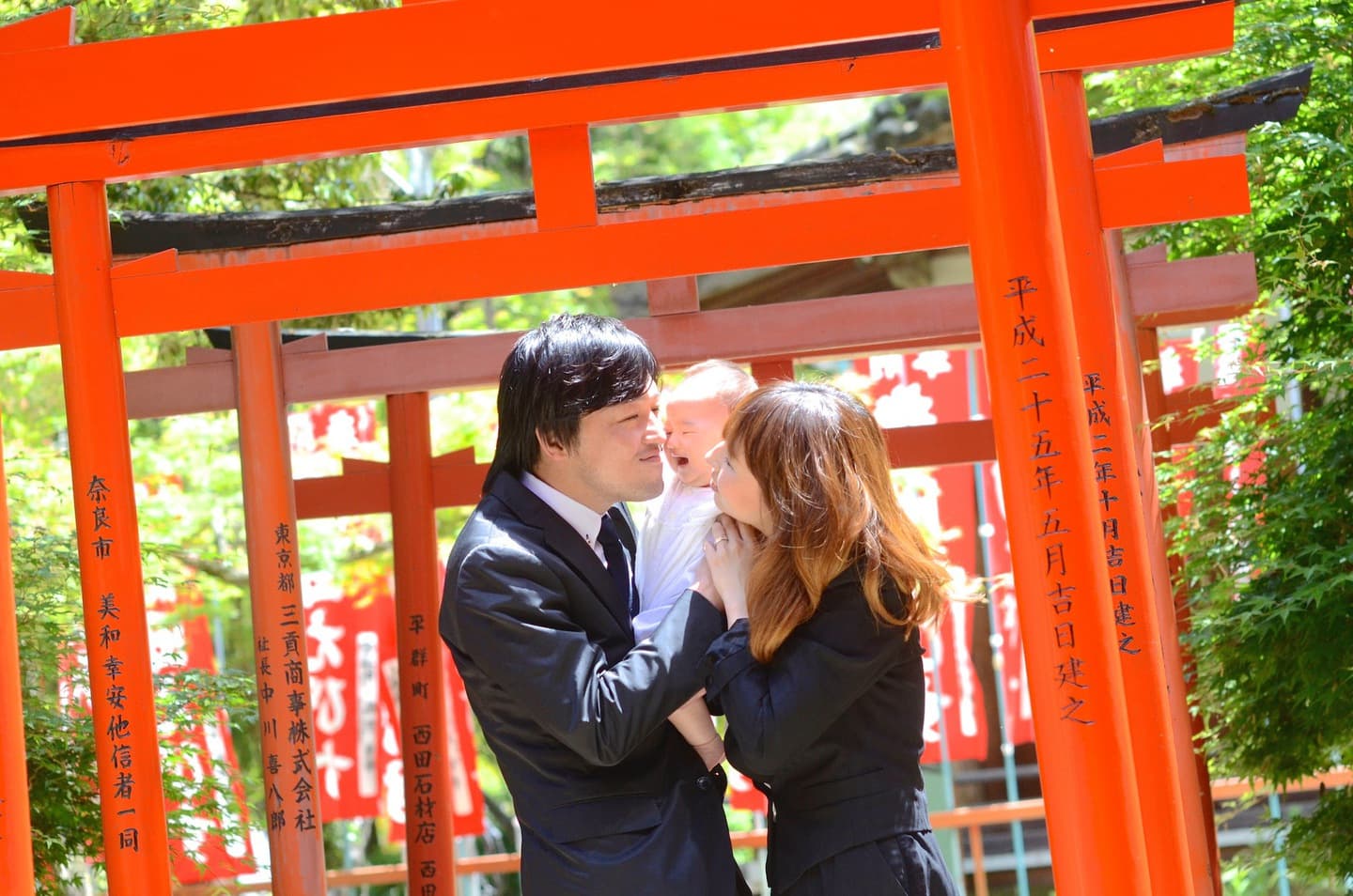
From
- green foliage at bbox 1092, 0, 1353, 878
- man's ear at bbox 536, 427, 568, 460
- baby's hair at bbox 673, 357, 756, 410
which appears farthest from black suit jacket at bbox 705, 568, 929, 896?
green foliage at bbox 1092, 0, 1353, 878

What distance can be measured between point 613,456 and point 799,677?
594mm

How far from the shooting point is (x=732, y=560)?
2.54 metres

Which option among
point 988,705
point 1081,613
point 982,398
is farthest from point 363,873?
point 988,705

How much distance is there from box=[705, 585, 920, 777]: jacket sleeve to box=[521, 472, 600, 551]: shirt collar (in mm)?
411

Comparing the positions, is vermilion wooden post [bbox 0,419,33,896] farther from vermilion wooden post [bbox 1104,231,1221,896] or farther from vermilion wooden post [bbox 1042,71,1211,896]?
vermilion wooden post [bbox 1104,231,1221,896]

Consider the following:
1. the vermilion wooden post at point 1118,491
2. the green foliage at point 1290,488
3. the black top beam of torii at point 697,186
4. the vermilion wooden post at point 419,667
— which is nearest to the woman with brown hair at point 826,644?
the vermilion wooden post at point 1118,491

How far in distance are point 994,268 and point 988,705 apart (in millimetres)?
10789

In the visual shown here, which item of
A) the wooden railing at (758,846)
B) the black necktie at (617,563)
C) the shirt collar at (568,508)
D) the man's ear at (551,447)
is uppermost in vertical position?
the man's ear at (551,447)

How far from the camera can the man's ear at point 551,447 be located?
2.68 m

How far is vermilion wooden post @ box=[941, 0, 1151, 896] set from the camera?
2760 mm

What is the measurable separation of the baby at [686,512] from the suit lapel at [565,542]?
74mm

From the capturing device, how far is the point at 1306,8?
543cm

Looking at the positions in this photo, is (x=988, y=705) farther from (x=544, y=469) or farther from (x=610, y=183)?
(x=544, y=469)

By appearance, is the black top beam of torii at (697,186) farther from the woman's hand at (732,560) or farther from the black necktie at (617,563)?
the woman's hand at (732,560)
